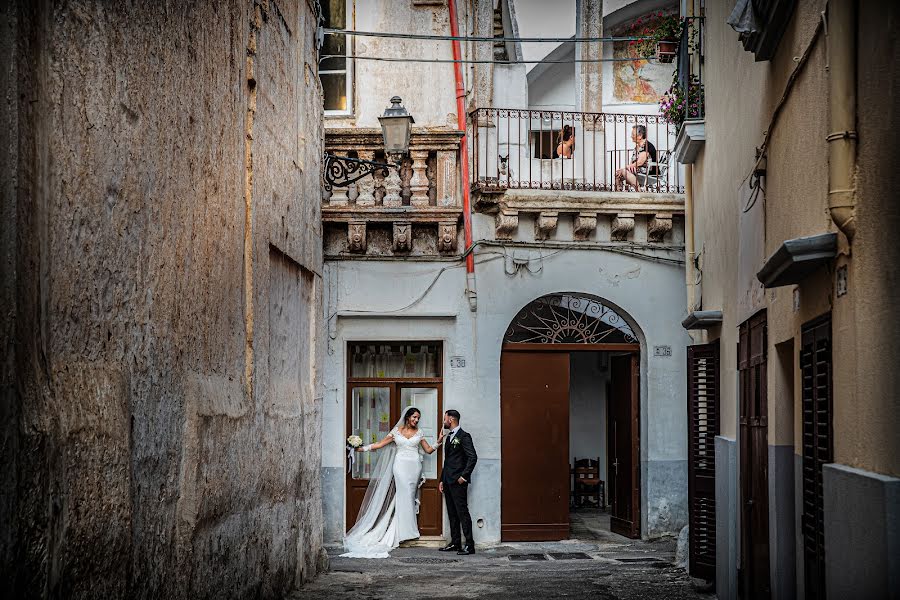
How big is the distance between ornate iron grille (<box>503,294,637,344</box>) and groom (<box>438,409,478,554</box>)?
1760 millimetres

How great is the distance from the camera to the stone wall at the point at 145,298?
16.0ft

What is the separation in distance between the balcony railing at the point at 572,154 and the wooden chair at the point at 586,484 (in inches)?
246

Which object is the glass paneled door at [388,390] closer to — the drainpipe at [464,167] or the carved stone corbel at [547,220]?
the drainpipe at [464,167]

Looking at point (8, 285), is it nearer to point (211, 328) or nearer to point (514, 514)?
point (211, 328)

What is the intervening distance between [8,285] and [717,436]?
26.5 feet

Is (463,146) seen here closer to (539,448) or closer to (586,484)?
(539,448)

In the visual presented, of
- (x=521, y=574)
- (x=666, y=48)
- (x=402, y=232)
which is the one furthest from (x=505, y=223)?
(x=521, y=574)

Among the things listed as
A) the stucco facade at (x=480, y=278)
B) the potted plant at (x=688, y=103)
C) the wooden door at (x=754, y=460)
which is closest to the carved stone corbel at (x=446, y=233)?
the stucco facade at (x=480, y=278)

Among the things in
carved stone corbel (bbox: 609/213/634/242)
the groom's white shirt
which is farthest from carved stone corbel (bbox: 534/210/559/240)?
the groom's white shirt

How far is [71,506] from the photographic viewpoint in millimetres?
5270

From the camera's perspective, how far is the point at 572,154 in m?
16.9

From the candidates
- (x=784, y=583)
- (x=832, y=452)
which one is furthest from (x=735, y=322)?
(x=832, y=452)

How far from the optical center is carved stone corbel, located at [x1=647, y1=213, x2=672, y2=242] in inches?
658

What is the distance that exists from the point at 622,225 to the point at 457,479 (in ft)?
14.7
